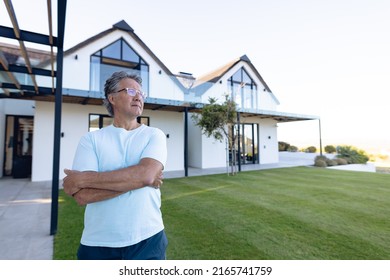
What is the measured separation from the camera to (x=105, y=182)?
1052 mm

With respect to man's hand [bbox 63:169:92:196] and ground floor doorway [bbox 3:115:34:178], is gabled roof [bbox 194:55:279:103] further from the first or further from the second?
man's hand [bbox 63:169:92:196]

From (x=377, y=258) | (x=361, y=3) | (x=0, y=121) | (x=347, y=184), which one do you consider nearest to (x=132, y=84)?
(x=377, y=258)

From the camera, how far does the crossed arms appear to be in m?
1.05

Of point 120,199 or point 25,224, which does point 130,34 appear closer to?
point 25,224

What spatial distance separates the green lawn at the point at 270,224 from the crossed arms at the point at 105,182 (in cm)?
A: 169

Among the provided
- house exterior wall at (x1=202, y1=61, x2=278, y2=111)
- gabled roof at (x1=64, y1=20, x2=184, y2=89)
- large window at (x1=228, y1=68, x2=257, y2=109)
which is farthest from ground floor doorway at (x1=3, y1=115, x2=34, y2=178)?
large window at (x1=228, y1=68, x2=257, y2=109)

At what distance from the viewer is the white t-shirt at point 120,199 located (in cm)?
107

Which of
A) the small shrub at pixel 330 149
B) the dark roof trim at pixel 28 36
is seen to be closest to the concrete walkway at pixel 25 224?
the dark roof trim at pixel 28 36

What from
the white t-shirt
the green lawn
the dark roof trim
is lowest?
the green lawn

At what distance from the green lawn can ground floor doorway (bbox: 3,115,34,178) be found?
4.68 m

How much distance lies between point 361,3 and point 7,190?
1373 centimetres

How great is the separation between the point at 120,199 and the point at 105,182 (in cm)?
13

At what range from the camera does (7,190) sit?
599 cm

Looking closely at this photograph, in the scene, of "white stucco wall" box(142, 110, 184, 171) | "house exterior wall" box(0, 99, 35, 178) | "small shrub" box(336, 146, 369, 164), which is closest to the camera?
"house exterior wall" box(0, 99, 35, 178)
